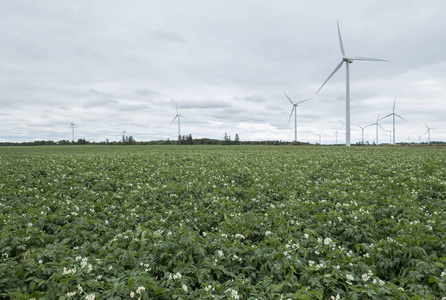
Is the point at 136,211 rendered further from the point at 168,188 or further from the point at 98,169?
the point at 98,169

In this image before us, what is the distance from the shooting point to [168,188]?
1291 centimetres

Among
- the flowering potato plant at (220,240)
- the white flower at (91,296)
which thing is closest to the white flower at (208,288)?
the flowering potato plant at (220,240)

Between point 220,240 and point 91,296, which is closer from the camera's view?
point 91,296

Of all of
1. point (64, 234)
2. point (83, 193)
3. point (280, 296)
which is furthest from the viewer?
point (83, 193)

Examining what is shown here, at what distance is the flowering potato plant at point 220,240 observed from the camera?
5.02 meters

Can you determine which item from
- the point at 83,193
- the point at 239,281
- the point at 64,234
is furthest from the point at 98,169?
the point at 239,281

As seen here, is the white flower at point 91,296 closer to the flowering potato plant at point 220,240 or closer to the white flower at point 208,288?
the flowering potato plant at point 220,240

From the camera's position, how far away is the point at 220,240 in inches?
272

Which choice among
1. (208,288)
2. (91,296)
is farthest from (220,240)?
(91,296)

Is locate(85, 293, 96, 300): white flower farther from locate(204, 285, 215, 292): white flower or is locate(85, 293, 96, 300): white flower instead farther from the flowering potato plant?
locate(204, 285, 215, 292): white flower

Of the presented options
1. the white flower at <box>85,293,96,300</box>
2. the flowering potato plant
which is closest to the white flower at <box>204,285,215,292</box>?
the flowering potato plant

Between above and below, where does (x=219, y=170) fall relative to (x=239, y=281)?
above

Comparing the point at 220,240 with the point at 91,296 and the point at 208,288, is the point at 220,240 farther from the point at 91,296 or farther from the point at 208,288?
the point at 91,296

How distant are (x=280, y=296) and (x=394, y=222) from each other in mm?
5796
